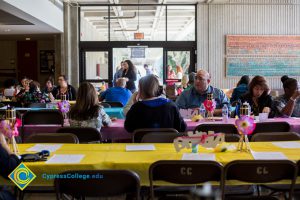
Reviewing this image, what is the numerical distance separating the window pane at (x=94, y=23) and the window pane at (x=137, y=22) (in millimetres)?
227

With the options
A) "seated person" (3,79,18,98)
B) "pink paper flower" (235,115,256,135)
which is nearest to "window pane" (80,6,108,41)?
"seated person" (3,79,18,98)

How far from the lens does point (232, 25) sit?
13.6 metres

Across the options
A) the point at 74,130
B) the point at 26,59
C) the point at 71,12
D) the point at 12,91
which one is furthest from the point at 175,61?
the point at 74,130

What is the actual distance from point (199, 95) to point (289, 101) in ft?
3.98

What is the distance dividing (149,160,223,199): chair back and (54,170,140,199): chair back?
0.20 metres

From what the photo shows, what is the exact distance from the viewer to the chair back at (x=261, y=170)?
8.91 ft

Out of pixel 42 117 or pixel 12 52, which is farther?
pixel 12 52

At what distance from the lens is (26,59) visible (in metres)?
18.7

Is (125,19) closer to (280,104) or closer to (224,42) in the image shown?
(224,42)

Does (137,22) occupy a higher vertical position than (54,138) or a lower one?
higher

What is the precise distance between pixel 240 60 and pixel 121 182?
11393 millimetres

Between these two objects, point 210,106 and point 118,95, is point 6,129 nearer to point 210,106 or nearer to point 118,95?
point 210,106

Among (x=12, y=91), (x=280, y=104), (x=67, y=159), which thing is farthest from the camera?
(x=12, y=91)

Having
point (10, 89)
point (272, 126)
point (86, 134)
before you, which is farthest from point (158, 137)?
point (10, 89)
